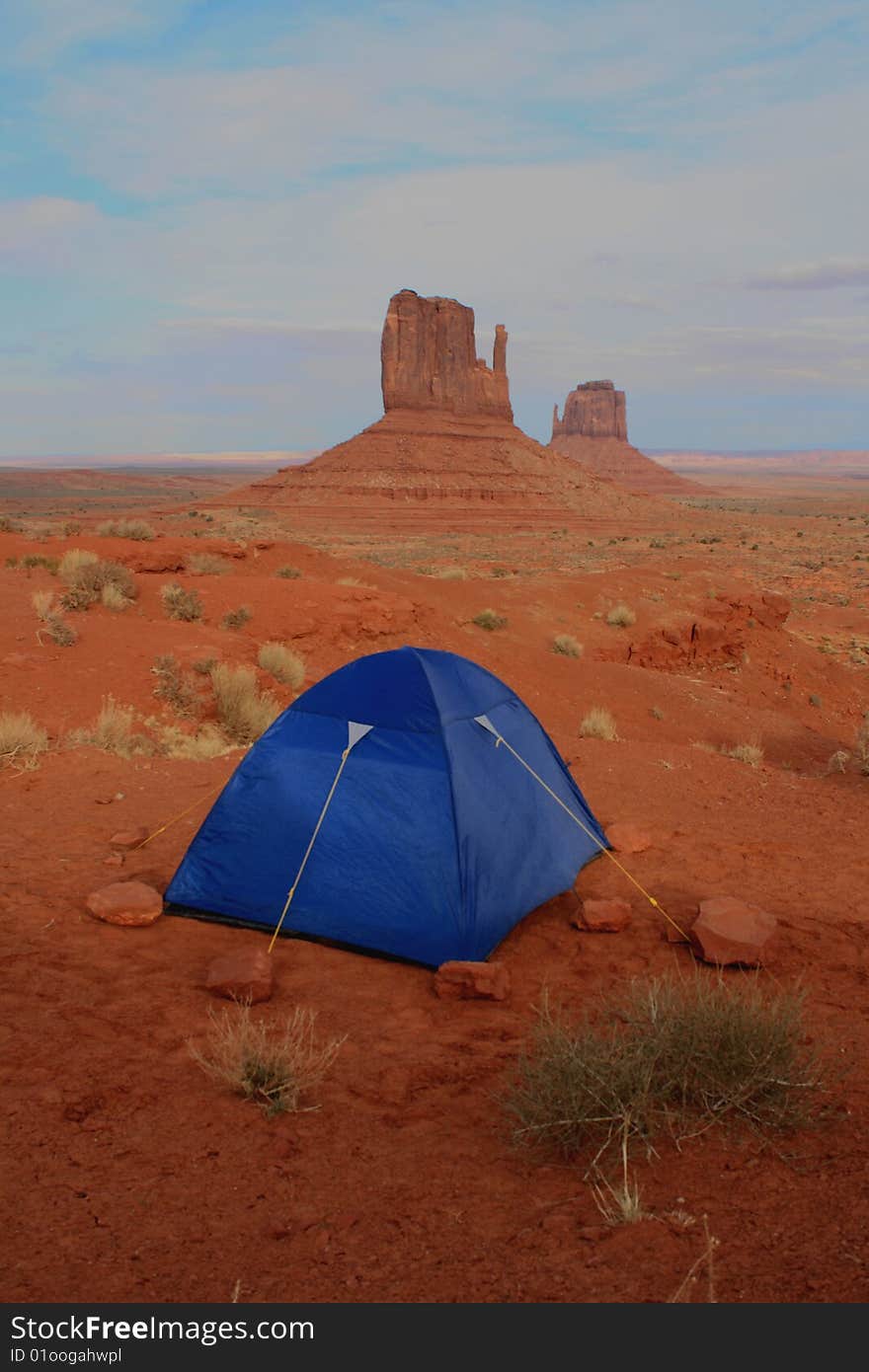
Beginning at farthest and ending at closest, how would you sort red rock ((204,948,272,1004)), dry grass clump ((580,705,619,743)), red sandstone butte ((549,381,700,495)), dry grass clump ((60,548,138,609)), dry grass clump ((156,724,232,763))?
red sandstone butte ((549,381,700,495)) → dry grass clump ((60,548,138,609)) → dry grass clump ((580,705,619,743)) → dry grass clump ((156,724,232,763)) → red rock ((204,948,272,1004))

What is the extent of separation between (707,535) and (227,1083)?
6029cm

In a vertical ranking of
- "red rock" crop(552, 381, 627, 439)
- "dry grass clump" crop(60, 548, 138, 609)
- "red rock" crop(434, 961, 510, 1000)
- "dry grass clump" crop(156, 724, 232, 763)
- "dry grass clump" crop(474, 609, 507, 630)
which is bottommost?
"red rock" crop(434, 961, 510, 1000)

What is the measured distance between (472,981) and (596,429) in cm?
14987

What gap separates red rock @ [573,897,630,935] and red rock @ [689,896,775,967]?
1.73 feet

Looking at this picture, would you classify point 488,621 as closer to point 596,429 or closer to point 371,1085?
point 371,1085

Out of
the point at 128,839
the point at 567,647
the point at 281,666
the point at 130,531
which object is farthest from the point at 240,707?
the point at 130,531

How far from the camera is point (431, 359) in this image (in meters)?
87.2

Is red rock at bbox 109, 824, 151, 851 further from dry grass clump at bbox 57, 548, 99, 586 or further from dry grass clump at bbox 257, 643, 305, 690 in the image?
dry grass clump at bbox 57, 548, 99, 586

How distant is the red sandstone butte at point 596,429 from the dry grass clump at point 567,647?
12412 centimetres

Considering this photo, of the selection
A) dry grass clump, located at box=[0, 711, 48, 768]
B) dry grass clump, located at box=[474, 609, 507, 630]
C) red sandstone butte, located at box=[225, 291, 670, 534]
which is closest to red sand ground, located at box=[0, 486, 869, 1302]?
dry grass clump, located at box=[0, 711, 48, 768]

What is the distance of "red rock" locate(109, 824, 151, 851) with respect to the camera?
24.8 ft

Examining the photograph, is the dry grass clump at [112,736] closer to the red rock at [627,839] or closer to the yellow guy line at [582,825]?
the yellow guy line at [582,825]

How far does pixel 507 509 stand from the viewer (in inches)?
2825

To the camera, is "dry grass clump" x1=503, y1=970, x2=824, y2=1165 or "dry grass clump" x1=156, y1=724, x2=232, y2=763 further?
"dry grass clump" x1=156, y1=724, x2=232, y2=763
